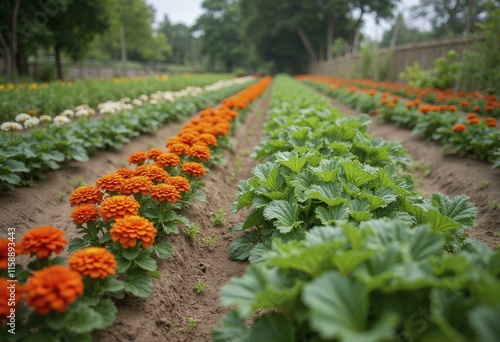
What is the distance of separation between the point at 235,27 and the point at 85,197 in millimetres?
61749

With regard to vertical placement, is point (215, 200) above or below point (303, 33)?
below

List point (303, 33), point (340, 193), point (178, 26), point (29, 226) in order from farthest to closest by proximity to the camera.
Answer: point (178, 26), point (303, 33), point (29, 226), point (340, 193)

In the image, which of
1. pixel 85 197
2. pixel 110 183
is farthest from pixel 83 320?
pixel 110 183

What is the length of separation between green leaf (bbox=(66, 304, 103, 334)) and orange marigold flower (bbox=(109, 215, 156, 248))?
43 centimetres

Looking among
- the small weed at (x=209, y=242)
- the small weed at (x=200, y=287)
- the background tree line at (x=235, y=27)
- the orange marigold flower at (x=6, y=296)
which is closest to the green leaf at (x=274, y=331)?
the orange marigold flower at (x=6, y=296)

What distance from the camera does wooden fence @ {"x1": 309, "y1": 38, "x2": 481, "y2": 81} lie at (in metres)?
11.6

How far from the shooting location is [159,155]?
11.7 feet

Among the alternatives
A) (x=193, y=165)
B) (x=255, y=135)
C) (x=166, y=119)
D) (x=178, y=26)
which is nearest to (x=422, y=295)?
(x=193, y=165)

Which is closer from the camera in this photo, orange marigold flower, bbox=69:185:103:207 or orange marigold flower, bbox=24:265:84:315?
orange marigold flower, bbox=24:265:84:315

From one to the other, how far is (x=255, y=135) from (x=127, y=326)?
6849 mm

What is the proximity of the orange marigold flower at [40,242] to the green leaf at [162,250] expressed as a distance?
2.83ft

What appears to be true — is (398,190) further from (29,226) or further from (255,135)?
(255,135)

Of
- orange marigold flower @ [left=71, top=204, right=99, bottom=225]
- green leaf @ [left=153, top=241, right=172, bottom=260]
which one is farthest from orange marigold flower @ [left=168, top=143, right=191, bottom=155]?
orange marigold flower @ [left=71, top=204, right=99, bottom=225]

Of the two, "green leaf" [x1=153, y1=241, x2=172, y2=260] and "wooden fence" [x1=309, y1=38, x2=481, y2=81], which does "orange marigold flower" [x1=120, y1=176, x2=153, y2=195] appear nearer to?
"green leaf" [x1=153, y1=241, x2=172, y2=260]
